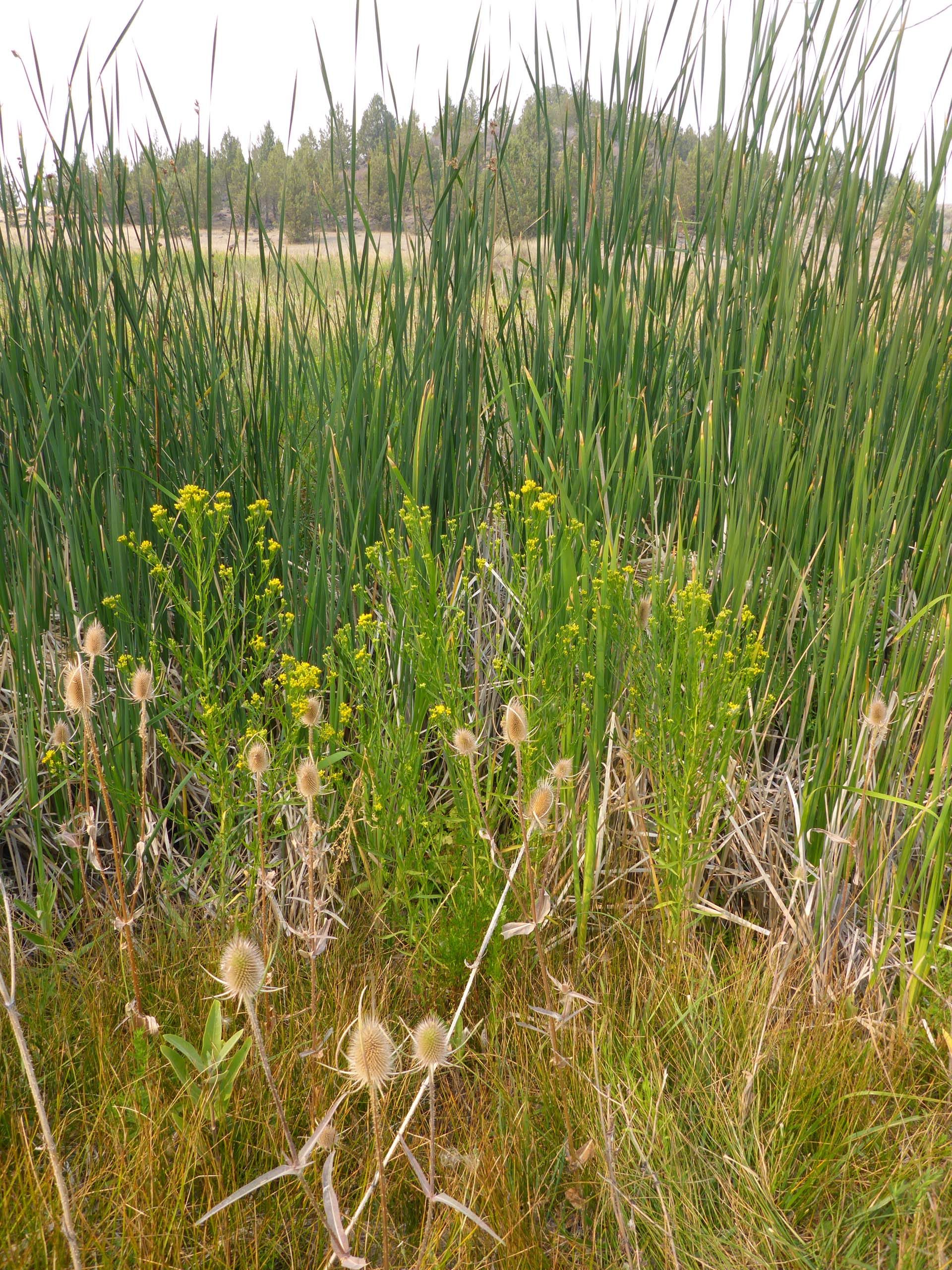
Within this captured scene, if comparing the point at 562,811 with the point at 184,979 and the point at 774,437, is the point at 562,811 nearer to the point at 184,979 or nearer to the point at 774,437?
the point at 184,979

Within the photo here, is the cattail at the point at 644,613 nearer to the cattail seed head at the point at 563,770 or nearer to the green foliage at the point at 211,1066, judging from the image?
the cattail seed head at the point at 563,770

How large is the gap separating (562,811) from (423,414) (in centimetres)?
81

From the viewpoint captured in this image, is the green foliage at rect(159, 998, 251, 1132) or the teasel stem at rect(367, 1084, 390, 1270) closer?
the teasel stem at rect(367, 1084, 390, 1270)

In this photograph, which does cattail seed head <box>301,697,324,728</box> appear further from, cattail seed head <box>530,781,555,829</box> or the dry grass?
the dry grass

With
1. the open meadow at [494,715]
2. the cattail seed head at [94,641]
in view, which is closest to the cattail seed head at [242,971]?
the open meadow at [494,715]

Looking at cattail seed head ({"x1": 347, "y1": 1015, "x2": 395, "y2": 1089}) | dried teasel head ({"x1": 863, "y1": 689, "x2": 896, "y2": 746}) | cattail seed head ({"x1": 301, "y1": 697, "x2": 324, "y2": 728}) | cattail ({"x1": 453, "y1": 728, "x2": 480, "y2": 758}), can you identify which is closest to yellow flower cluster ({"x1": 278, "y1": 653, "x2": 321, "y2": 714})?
cattail seed head ({"x1": 301, "y1": 697, "x2": 324, "y2": 728})

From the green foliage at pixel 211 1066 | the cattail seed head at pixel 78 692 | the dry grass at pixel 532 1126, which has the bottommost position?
the dry grass at pixel 532 1126

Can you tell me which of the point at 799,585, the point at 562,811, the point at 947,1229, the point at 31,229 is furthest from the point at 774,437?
the point at 31,229

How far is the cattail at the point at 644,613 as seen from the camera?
1.45m

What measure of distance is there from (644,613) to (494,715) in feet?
1.43

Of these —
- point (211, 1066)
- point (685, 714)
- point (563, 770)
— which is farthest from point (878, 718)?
point (211, 1066)

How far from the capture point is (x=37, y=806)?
5.04 feet

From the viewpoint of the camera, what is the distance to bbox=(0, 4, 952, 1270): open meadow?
1.11 meters

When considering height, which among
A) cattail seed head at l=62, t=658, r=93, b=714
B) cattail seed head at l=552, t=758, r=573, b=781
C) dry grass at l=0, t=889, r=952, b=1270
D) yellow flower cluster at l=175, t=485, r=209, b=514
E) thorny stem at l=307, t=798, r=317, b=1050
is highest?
yellow flower cluster at l=175, t=485, r=209, b=514
